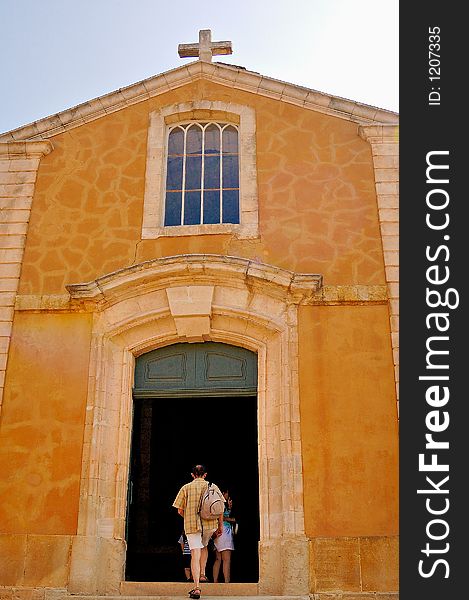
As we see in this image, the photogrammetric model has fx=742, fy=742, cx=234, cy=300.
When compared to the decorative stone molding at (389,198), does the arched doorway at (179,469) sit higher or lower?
lower

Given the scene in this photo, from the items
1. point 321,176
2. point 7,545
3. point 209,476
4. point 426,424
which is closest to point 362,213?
point 321,176

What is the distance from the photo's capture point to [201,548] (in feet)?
25.4

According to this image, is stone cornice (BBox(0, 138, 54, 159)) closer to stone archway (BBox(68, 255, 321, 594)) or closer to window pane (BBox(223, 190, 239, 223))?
stone archway (BBox(68, 255, 321, 594))

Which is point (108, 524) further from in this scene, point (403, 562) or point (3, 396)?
point (403, 562)

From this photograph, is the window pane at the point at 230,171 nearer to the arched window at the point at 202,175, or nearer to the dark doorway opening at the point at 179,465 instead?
the arched window at the point at 202,175

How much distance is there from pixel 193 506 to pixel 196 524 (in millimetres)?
189

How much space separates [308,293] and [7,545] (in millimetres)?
4347

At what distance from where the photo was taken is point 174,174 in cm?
1012

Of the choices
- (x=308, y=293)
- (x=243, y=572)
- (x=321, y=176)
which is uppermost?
(x=321, y=176)

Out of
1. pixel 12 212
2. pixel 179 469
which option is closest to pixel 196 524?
pixel 12 212

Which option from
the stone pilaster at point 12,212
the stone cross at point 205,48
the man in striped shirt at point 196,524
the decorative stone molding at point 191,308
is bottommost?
the man in striped shirt at point 196,524

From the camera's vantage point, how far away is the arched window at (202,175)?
9789 mm

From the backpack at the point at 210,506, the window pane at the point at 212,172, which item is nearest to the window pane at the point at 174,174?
the window pane at the point at 212,172

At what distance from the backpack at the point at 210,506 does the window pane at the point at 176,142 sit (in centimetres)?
478
